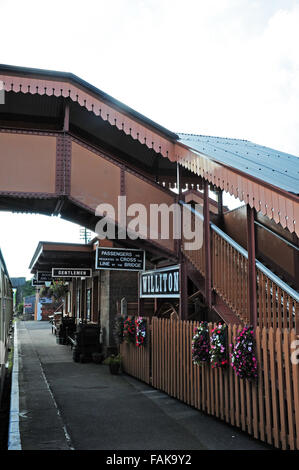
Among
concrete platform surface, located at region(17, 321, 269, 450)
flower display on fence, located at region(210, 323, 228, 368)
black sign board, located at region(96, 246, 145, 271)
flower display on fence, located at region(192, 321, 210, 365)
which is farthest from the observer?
black sign board, located at region(96, 246, 145, 271)

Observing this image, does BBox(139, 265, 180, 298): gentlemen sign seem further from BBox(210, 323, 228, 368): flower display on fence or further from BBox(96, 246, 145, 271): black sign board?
BBox(210, 323, 228, 368): flower display on fence

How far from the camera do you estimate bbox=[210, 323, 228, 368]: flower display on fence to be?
6.32m

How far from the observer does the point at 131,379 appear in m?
10.6

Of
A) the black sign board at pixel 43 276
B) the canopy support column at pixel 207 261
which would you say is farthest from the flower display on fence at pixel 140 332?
the black sign board at pixel 43 276

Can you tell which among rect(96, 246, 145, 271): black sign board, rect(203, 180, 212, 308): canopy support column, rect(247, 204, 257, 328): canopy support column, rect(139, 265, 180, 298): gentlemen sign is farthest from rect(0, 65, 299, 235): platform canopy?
rect(96, 246, 145, 271): black sign board

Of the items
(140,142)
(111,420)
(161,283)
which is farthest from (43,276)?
(111,420)

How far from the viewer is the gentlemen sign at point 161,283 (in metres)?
9.15

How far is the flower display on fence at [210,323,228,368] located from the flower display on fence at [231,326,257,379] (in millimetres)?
455

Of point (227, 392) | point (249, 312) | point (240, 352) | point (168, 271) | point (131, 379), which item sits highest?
point (168, 271)

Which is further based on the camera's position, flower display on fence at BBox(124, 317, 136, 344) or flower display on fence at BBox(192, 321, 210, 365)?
flower display on fence at BBox(124, 317, 136, 344)

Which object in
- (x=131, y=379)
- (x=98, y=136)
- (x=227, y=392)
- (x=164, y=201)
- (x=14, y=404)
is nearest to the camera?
(x=227, y=392)

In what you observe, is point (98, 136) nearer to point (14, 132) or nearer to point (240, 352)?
point (14, 132)
